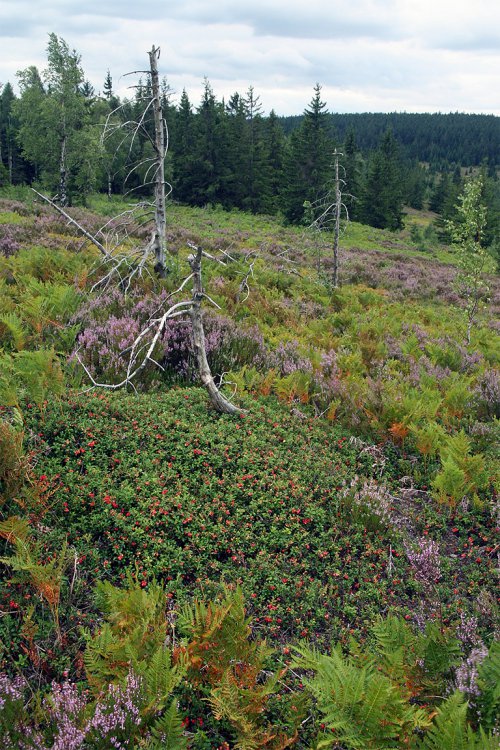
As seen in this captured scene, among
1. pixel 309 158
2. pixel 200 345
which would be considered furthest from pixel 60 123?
pixel 200 345

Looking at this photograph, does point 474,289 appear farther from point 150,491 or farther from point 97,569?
point 97,569

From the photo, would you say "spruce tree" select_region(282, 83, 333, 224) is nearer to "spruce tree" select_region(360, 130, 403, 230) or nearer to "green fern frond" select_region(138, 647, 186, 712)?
"spruce tree" select_region(360, 130, 403, 230)

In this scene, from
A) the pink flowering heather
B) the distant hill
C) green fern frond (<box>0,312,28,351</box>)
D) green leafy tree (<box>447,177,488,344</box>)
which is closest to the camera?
the pink flowering heather

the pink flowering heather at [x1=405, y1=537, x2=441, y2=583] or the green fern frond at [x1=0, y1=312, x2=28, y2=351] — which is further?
the green fern frond at [x1=0, y1=312, x2=28, y2=351]

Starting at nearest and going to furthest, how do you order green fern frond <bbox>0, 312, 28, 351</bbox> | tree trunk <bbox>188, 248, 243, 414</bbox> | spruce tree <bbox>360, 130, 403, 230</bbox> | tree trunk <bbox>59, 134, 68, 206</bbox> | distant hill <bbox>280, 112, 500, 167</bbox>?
tree trunk <bbox>188, 248, 243, 414</bbox>, green fern frond <bbox>0, 312, 28, 351</bbox>, tree trunk <bbox>59, 134, 68, 206</bbox>, spruce tree <bbox>360, 130, 403, 230</bbox>, distant hill <bbox>280, 112, 500, 167</bbox>

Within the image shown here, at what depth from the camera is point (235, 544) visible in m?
3.89

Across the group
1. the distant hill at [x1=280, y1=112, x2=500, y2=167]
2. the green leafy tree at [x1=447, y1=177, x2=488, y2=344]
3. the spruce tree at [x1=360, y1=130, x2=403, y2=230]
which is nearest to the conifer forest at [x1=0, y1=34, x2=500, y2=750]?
the green leafy tree at [x1=447, y1=177, x2=488, y2=344]

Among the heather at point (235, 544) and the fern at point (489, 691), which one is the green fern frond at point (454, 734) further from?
the fern at point (489, 691)

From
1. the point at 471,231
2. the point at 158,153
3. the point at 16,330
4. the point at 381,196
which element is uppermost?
the point at 381,196

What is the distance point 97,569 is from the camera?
11.3 feet

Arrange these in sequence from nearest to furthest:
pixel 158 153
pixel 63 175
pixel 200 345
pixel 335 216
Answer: pixel 200 345, pixel 158 153, pixel 335 216, pixel 63 175

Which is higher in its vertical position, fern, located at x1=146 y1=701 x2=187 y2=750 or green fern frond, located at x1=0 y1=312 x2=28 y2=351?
green fern frond, located at x1=0 y1=312 x2=28 y2=351

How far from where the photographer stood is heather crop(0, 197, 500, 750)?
8.02ft

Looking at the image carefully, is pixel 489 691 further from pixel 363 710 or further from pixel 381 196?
pixel 381 196
